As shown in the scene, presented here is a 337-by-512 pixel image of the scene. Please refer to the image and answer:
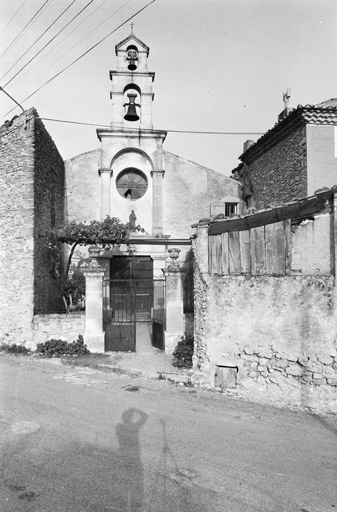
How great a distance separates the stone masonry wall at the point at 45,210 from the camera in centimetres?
1176

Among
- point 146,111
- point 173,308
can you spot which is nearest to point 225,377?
point 173,308

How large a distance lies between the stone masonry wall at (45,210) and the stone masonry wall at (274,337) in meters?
6.25

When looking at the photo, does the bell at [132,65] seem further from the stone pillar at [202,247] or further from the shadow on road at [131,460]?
the shadow on road at [131,460]

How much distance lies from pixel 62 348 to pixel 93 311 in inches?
54.1

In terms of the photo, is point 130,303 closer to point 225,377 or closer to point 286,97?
point 225,377

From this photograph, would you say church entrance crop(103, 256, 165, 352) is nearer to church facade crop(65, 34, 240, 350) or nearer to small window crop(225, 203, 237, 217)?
church facade crop(65, 34, 240, 350)

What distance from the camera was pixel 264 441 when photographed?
5.07m

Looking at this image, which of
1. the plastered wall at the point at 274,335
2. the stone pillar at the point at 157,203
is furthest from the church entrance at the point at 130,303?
the plastered wall at the point at 274,335

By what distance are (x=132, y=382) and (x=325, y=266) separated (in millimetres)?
4761

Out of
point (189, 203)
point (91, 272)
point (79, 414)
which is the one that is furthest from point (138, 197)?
point (79, 414)

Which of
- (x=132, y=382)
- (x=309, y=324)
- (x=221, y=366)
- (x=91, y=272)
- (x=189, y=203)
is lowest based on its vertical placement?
(x=132, y=382)

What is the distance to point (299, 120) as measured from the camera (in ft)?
40.5

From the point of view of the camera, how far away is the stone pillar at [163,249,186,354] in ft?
34.7

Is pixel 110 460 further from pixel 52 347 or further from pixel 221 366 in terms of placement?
pixel 52 347
